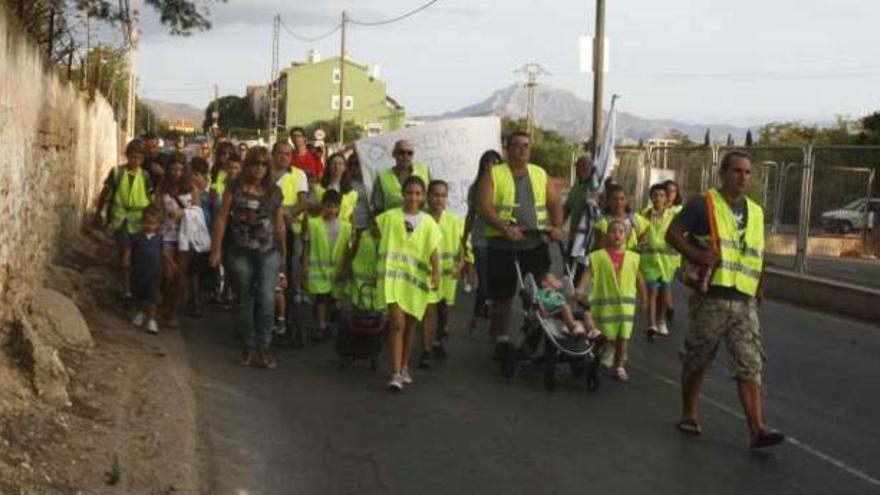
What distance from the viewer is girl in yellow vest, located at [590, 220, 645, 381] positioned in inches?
391

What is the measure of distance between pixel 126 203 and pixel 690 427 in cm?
640

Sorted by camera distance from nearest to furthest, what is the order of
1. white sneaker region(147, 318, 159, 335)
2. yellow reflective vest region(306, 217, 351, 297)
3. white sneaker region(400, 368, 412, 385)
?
white sneaker region(400, 368, 412, 385), white sneaker region(147, 318, 159, 335), yellow reflective vest region(306, 217, 351, 297)

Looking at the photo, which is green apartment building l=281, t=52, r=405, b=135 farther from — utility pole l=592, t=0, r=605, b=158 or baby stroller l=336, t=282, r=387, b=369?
baby stroller l=336, t=282, r=387, b=369

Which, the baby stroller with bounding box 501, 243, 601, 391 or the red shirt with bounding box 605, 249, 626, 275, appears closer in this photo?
the baby stroller with bounding box 501, 243, 601, 391

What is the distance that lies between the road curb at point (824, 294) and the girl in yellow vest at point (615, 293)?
4.39 metres

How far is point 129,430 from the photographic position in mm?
7109

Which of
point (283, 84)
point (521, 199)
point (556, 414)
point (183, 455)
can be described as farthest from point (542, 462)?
point (283, 84)

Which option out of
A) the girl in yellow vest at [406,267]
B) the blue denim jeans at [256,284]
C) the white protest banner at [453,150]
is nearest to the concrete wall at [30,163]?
the blue denim jeans at [256,284]

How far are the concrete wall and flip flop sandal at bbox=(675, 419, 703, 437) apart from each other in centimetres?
458

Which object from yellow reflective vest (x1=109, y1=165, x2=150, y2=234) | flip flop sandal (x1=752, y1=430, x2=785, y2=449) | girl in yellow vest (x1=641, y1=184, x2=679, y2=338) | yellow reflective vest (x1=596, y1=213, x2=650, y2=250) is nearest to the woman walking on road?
yellow reflective vest (x1=109, y1=165, x2=150, y2=234)

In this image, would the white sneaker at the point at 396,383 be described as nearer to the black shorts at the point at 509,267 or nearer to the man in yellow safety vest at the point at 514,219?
the man in yellow safety vest at the point at 514,219

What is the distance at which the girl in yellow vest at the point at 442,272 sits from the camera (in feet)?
33.0

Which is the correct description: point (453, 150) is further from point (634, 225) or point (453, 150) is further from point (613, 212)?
point (613, 212)

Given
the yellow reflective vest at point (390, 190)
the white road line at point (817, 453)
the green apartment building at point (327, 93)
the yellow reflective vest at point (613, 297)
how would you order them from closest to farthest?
the white road line at point (817, 453) < the yellow reflective vest at point (613, 297) < the yellow reflective vest at point (390, 190) < the green apartment building at point (327, 93)
